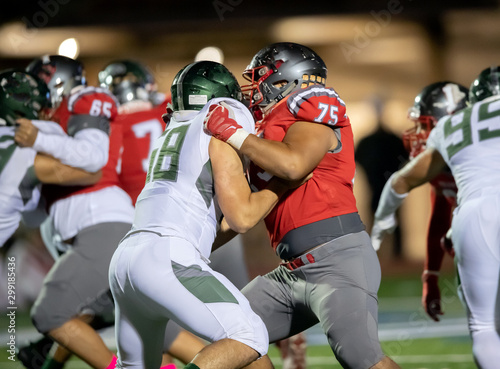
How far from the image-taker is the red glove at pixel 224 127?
3.11 metres

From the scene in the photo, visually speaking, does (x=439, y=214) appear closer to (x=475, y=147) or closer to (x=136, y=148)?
(x=475, y=147)

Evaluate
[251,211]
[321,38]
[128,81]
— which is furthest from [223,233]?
[321,38]

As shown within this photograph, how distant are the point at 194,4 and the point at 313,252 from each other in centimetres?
1031

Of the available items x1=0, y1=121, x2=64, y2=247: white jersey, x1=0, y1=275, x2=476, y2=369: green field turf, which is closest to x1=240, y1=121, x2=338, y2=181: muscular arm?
x1=0, y1=121, x2=64, y2=247: white jersey

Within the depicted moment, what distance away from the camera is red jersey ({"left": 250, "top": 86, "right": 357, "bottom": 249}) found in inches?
132

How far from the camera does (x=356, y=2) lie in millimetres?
12820

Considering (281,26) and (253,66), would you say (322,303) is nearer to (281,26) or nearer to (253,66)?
(253,66)

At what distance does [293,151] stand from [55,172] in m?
1.65

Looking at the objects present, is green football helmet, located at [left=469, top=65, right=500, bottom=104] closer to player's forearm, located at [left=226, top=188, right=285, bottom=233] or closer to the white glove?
the white glove

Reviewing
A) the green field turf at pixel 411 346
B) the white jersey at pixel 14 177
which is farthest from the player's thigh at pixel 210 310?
the green field turf at pixel 411 346

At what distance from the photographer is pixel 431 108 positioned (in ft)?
16.0

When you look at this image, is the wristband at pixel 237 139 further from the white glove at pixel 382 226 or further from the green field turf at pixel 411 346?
the green field turf at pixel 411 346

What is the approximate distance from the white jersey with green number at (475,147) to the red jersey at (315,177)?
0.87 metres

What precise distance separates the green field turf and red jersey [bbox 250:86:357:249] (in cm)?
248
